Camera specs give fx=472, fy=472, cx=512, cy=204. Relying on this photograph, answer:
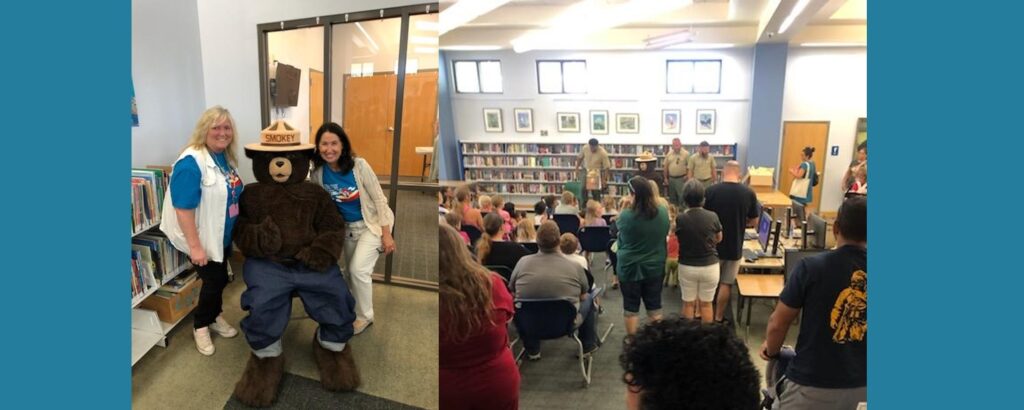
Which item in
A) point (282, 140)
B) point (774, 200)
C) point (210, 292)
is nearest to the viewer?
point (282, 140)

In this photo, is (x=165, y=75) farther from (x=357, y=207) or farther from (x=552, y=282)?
(x=552, y=282)

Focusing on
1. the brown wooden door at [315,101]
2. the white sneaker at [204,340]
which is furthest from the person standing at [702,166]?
the white sneaker at [204,340]

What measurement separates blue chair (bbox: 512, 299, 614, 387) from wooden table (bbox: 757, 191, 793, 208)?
49 cm

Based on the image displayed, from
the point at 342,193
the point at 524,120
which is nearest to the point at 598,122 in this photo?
the point at 524,120

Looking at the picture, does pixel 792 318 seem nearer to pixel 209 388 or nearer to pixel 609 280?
pixel 609 280

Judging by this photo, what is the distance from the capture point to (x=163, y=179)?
1.03m

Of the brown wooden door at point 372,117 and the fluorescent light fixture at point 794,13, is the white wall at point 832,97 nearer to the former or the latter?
the fluorescent light fixture at point 794,13

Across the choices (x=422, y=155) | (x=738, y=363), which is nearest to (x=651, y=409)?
(x=738, y=363)

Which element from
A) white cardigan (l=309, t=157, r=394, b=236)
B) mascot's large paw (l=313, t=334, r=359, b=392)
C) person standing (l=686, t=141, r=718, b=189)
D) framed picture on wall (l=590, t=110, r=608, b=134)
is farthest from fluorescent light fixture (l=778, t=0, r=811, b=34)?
mascot's large paw (l=313, t=334, r=359, b=392)

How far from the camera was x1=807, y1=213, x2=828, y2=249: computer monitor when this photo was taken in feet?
3.68

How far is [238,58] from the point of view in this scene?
1039 mm

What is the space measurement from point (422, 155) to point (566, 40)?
0.40 meters

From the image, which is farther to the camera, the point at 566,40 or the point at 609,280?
the point at 609,280

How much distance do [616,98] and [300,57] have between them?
26.8 inches
